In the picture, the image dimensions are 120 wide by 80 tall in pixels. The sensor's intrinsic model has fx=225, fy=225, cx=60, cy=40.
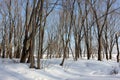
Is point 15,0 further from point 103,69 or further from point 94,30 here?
point 103,69

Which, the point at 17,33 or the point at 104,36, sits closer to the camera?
the point at 17,33

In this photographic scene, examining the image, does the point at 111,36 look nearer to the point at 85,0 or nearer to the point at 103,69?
the point at 85,0

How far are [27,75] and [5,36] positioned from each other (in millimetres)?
23658

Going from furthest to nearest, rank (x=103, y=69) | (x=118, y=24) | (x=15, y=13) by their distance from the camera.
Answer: (x=118, y=24), (x=15, y=13), (x=103, y=69)

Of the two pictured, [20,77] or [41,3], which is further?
[41,3]

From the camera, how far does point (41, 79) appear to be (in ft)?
34.1

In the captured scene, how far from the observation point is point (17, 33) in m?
32.7

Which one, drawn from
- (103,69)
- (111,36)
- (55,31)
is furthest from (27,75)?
(55,31)

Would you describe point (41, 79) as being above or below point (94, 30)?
below

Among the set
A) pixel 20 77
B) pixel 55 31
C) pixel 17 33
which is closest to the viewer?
pixel 20 77

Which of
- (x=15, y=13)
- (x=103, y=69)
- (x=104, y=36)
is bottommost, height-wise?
(x=103, y=69)

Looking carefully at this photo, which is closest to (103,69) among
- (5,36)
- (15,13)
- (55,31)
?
(15,13)

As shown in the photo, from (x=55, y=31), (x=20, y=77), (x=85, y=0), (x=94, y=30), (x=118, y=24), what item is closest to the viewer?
(x=20, y=77)

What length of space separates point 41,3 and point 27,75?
467 centimetres
